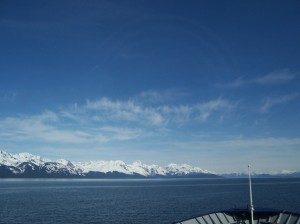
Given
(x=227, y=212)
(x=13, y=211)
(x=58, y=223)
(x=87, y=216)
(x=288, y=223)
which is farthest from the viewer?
(x=13, y=211)

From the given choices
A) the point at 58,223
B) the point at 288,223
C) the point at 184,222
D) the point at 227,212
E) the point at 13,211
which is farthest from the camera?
the point at 13,211

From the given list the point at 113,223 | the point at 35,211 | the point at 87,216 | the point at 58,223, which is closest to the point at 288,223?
the point at 113,223

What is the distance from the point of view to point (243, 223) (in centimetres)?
4116

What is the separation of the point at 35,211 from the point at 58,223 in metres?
28.3

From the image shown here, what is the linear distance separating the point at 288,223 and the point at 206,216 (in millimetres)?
9863

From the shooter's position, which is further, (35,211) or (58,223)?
(35,211)

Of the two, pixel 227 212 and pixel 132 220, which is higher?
pixel 227 212

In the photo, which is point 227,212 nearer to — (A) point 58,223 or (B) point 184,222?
(B) point 184,222

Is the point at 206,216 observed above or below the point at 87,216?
above

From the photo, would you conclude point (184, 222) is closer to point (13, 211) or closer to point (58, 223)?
point (58, 223)

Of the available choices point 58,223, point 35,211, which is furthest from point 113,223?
point 35,211

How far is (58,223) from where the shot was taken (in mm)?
91062

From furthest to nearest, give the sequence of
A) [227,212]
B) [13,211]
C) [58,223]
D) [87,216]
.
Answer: [13,211]
[87,216]
[58,223]
[227,212]

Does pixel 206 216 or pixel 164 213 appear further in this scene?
pixel 164 213
